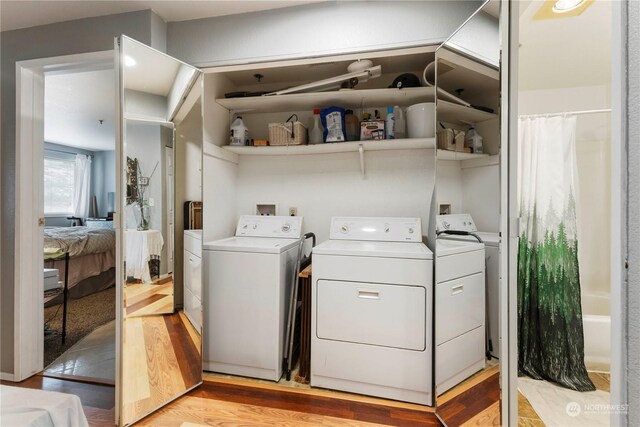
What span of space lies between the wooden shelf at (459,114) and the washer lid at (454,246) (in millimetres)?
562

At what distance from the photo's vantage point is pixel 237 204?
8.24 feet

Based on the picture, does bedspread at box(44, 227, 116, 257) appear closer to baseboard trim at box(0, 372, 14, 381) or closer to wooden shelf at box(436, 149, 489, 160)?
baseboard trim at box(0, 372, 14, 381)

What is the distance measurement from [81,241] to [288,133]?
3108mm

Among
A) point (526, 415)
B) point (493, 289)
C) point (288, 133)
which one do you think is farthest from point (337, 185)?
point (526, 415)

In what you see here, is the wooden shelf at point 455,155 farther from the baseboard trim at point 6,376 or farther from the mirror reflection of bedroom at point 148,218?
the baseboard trim at point 6,376

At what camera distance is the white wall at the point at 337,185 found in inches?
87.7

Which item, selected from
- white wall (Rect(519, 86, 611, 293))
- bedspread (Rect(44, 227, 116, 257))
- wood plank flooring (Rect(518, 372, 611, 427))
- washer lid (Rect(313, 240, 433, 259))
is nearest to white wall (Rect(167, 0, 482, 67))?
white wall (Rect(519, 86, 611, 293))

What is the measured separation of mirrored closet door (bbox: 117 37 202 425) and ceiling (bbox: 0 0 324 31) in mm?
352

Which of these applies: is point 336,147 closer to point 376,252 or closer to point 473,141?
point 376,252

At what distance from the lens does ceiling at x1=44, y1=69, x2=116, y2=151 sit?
3.04 metres

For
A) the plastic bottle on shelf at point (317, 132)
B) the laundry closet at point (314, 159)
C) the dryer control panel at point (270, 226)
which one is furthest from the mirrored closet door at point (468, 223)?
the dryer control panel at point (270, 226)

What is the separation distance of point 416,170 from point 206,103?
5.52 ft

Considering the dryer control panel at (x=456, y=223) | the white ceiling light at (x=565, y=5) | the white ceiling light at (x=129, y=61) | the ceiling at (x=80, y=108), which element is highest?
the ceiling at (x=80, y=108)

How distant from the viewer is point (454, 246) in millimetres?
1442
